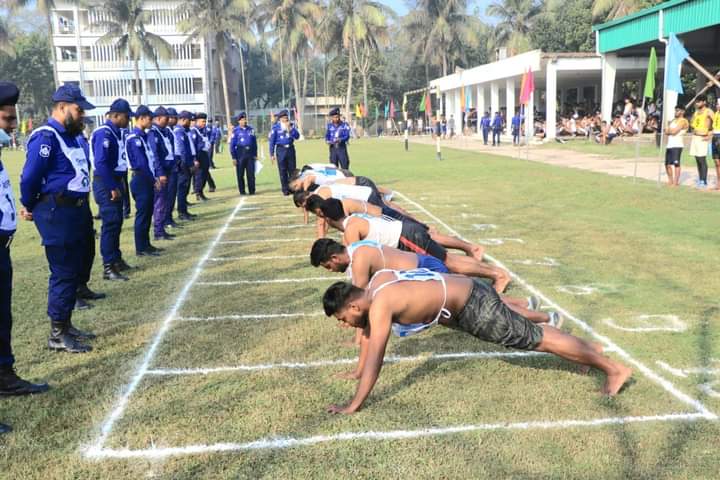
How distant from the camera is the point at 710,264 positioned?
25.7 ft

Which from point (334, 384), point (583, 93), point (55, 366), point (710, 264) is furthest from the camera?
point (583, 93)

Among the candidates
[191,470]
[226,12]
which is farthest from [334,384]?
[226,12]

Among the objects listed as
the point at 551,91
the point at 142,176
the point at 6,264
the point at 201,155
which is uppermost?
the point at 551,91

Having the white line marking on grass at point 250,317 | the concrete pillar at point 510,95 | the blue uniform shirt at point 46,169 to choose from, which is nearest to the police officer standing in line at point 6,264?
the blue uniform shirt at point 46,169

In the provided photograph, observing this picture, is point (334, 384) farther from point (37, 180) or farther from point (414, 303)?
A: point (37, 180)

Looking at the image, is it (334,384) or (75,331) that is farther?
(75,331)

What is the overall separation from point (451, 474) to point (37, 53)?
7443cm

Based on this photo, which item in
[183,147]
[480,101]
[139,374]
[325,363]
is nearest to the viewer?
[139,374]

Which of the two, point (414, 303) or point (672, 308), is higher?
point (414, 303)

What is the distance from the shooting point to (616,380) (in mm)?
4406

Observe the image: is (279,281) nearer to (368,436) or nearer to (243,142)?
(368,436)

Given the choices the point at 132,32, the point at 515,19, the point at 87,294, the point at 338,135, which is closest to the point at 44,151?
the point at 87,294

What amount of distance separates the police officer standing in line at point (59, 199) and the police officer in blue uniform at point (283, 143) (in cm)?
922

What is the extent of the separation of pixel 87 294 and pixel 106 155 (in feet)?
5.68
